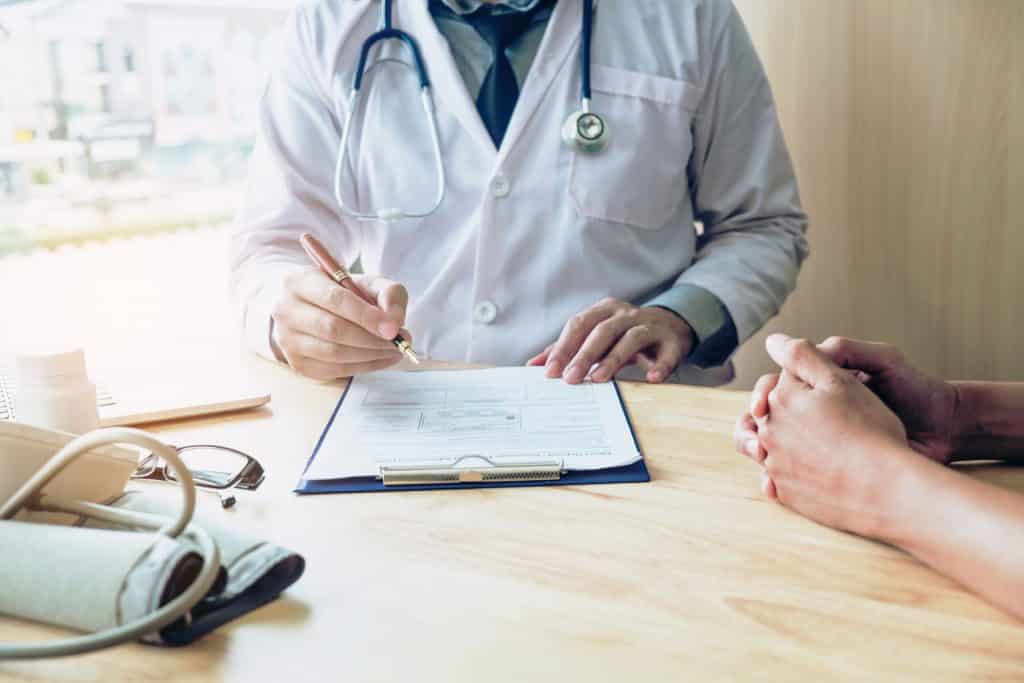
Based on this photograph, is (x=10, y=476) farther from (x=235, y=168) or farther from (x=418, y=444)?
(x=235, y=168)

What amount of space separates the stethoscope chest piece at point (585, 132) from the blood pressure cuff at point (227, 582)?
2.64ft

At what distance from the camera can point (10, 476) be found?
66 cm

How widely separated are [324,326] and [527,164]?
1.42 ft

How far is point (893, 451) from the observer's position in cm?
70

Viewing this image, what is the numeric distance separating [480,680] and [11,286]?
70.4 inches

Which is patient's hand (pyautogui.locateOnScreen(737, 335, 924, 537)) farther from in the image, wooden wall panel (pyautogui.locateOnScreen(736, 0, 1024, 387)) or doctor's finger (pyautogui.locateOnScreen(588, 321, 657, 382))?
wooden wall panel (pyautogui.locateOnScreen(736, 0, 1024, 387))

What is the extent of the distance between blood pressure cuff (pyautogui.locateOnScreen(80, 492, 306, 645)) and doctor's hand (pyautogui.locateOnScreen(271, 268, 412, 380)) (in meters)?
0.35

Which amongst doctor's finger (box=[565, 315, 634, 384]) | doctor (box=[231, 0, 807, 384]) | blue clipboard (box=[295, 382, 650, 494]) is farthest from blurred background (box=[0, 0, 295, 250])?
blue clipboard (box=[295, 382, 650, 494])

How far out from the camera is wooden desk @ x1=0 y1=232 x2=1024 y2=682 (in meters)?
0.55

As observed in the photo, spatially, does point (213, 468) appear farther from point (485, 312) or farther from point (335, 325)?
point (485, 312)

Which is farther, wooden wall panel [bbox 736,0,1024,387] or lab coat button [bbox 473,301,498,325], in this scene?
wooden wall panel [bbox 736,0,1024,387]

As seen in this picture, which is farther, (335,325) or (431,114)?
(431,114)

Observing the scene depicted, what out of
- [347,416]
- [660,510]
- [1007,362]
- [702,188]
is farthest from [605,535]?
[1007,362]

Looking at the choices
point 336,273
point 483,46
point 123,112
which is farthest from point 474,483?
point 123,112
